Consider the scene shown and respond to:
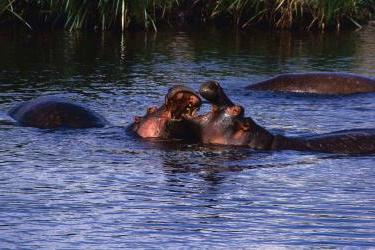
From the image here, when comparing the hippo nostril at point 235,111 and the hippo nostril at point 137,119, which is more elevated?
the hippo nostril at point 235,111

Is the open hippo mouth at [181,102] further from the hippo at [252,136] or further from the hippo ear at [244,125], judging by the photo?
the hippo ear at [244,125]

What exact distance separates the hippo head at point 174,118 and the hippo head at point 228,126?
0.33ft

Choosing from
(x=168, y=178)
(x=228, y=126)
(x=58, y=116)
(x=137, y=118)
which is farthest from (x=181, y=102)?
(x=58, y=116)

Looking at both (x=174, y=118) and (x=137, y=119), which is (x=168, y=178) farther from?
(x=137, y=119)

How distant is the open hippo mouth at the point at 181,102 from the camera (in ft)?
29.0

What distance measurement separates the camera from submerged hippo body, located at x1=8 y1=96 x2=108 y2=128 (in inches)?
395

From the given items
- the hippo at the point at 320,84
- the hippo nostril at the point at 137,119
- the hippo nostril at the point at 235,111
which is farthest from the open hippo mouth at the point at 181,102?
the hippo at the point at 320,84

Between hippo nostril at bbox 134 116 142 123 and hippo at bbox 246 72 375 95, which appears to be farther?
hippo at bbox 246 72 375 95

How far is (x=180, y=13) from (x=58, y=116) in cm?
952

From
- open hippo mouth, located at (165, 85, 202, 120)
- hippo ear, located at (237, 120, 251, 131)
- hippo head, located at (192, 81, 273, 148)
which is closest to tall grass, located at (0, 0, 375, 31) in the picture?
open hippo mouth, located at (165, 85, 202, 120)

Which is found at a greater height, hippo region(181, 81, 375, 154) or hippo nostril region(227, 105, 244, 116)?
hippo nostril region(227, 105, 244, 116)

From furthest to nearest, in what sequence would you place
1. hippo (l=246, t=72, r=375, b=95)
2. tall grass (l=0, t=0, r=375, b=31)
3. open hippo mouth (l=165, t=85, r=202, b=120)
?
tall grass (l=0, t=0, r=375, b=31) → hippo (l=246, t=72, r=375, b=95) → open hippo mouth (l=165, t=85, r=202, b=120)

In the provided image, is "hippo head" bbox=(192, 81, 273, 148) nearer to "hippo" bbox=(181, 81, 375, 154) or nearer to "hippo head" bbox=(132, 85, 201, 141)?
"hippo" bbox=(181, 81, 375, 154)

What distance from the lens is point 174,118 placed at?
921 cm
